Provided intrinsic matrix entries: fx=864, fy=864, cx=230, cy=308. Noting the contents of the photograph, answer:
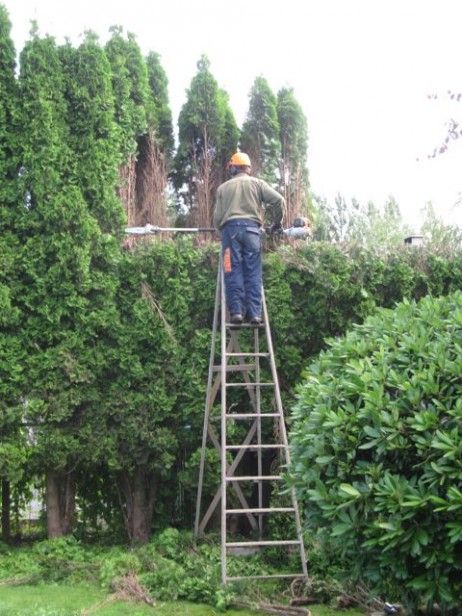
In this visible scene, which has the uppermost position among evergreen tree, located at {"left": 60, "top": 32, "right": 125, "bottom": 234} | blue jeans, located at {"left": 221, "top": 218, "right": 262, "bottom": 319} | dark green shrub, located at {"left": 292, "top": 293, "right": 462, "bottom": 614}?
evergreen tree, located at {"left": 60, "top": 32, "right": 125, "bottom": 234}

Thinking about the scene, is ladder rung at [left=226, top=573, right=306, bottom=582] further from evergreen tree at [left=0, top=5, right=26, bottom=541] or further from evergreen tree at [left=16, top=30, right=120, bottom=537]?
evergreen tree at [left=0, top=5, right=26, bottom=541]

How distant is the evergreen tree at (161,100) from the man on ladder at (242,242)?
12.1 feet

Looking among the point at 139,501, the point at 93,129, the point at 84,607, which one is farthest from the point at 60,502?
the point at 93,129

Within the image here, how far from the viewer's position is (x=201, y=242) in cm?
1039

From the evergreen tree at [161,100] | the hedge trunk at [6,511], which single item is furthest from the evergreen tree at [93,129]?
the hedge trunk at [6,511]

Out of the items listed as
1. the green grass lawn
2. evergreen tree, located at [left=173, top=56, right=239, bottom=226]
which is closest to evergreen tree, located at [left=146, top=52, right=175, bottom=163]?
evergreen tree, located at [left=173, top=56, right=239, bottom=226]

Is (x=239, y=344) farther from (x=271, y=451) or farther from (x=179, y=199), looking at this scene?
(x=179, y=199)

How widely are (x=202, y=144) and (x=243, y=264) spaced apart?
4488 mm

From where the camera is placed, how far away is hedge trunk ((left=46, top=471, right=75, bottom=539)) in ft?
29.3

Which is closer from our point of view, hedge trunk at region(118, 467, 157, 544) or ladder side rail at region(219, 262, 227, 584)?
ladder side rail at region(219, 262, 227, 584)

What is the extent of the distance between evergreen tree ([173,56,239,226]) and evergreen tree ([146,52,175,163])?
25cm

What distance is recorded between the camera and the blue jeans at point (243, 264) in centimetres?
807

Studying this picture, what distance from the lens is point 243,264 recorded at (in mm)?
8203

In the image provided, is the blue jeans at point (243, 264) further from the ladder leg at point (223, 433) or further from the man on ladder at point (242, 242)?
the ladder leg at point (223, 433)
